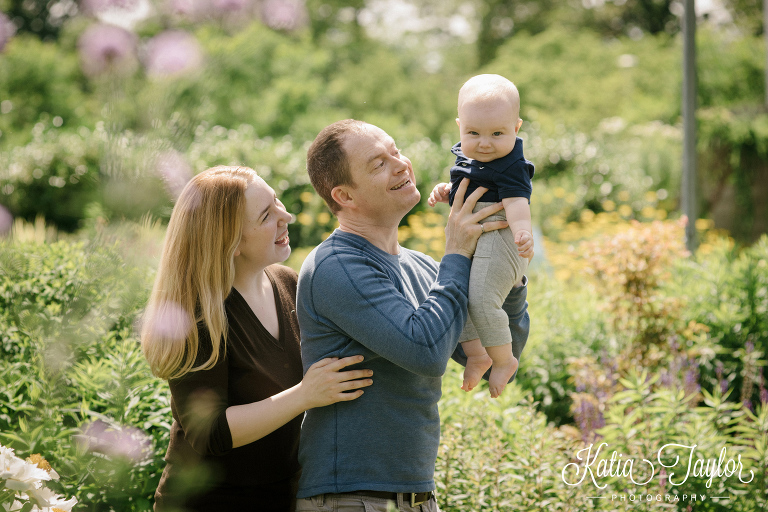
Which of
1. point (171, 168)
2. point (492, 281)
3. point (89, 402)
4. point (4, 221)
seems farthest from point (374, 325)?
point (89, 402)

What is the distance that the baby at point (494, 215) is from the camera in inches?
77.2

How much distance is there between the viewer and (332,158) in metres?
1.99

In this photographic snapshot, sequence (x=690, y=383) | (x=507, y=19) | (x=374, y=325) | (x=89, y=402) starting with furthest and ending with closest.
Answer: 1. (x=507, y=19)
2. (x=690, y=383)
3. (x=89, y=402)
4. (x=374, y=325)

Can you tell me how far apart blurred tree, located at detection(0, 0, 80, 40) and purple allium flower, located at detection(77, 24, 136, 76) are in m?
0.11

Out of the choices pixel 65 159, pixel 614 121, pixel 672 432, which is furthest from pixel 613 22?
pixel 672 432

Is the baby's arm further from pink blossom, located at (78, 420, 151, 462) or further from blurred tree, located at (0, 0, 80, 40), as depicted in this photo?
pink blossom, located at (78, 420, 151, 462)

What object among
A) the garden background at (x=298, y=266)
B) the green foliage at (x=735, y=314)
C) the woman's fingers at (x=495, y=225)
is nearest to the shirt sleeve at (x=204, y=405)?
the garden background at (x=298, y=266)

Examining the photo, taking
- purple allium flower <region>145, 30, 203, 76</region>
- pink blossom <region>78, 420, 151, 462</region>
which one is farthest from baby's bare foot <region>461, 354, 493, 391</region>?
purple allium flower <region>145, 30, 203, 76</region>

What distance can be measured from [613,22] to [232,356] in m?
34.4

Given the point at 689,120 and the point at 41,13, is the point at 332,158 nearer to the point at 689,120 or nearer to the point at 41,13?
the point at 41,13

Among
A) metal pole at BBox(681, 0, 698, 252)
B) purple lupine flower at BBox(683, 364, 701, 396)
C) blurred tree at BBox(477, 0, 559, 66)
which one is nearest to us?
purple lupine flower at BBox(683, 364, 701, 396)

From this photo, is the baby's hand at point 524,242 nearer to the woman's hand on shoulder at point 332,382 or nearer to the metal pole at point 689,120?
the woman's hand on shoulder at point 332,382

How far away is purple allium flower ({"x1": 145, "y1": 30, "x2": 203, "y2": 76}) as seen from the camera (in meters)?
1.09

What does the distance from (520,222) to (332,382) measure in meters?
0.72
